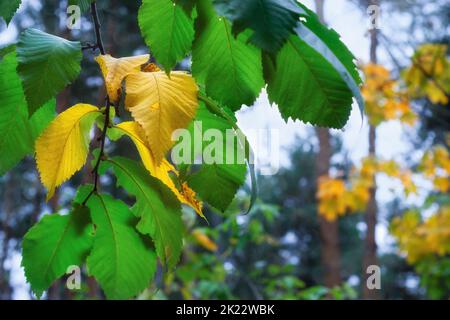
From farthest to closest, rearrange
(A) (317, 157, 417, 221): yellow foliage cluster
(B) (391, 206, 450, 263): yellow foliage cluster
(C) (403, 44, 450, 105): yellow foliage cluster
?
(A) (317, 157, 417, 221): yellow foliage cluster → (B) (391, 206, 450, 263): yellow foliage cluster → (C) (403, 44, 450, 105): yellow foliage cluster

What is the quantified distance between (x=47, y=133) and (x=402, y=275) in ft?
46.7

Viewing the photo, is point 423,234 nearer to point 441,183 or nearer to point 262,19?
point 441,183

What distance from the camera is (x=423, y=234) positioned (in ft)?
18.4

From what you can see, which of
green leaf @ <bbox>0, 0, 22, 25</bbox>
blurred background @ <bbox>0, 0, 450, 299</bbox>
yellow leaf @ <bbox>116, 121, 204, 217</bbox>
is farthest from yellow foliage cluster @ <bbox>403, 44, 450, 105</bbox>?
green leaf @ <bbox>0, 0, 22, 25</bbox>

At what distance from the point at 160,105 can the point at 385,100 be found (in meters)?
4.31

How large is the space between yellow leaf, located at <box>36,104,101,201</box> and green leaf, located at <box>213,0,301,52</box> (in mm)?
214

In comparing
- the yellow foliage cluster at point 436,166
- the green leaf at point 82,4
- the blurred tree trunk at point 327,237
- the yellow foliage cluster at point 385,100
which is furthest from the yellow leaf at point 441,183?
the green leaf at point 82,4

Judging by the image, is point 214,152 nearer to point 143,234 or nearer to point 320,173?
point 143,234

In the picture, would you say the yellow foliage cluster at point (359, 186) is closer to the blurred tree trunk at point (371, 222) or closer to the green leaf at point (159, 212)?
the blurred tree trunk at point (371, 222)

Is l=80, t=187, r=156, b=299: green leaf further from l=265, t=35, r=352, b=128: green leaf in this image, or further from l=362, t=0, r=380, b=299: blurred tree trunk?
l=362, t=0, r=380, b=299: blurred tree trunk

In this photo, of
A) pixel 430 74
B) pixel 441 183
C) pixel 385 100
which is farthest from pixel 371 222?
pixel 430 74

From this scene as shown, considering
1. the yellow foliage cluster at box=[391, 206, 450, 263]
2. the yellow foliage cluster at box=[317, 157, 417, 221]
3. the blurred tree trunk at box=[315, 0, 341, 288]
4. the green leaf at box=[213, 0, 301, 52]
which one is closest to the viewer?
the green leaf at box=[213, 0, 301, 52]

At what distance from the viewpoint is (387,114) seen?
4426mm

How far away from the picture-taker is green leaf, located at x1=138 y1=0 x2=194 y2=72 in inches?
18.9
